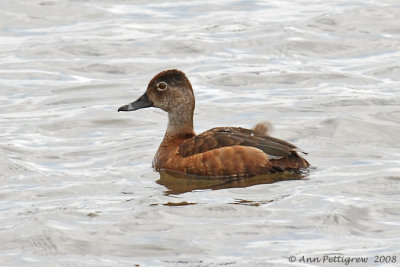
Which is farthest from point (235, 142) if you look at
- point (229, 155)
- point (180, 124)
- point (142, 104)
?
point (142, 104)

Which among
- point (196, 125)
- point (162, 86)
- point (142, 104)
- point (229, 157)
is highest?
point (162, 86)

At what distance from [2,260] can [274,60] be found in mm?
9889

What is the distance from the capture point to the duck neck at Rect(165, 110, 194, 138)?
1229 cm

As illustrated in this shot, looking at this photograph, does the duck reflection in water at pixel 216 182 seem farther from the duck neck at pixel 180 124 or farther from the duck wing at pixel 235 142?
the duck neck at pixel 180 124

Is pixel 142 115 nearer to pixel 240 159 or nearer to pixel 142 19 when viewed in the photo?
pixel 240 159

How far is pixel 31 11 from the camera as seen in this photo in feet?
70.4

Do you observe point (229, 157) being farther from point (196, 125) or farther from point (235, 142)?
point (196, 125)

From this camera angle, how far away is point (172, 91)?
1232 centimetres

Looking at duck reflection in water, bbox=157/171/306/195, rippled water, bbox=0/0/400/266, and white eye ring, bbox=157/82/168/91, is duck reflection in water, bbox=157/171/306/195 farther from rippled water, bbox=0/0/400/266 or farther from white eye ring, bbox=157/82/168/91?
white eye ring, bbox=157/82/168/91

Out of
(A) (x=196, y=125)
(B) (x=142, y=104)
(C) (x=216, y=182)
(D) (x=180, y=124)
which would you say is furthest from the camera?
(A) (x=196, y=125)

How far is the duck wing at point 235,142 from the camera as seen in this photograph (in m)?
11.1

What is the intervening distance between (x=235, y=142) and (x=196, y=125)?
3.10 metres

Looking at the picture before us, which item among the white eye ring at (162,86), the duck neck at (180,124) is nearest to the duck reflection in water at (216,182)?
the duck neck at (180,124)

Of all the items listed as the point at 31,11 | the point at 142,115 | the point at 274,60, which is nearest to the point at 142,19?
the point at 31,11
